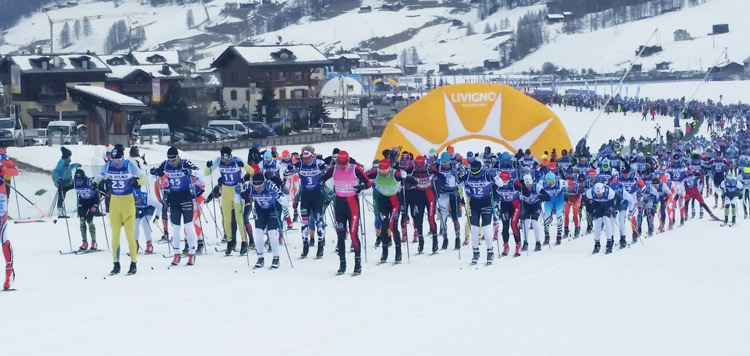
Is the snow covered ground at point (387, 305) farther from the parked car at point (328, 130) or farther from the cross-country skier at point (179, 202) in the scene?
the parked car at point (328, 130)

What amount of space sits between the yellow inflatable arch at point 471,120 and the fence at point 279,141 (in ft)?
73.6

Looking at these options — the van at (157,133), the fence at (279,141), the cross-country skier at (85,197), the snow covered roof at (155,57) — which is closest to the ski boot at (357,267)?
the cross-country skier at (85,197)

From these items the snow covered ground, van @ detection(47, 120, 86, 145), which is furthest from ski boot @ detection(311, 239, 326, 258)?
van @ detection(47, 120, 86, 145)

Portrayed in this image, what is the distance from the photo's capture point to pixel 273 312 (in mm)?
11930

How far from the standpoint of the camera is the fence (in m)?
52.7

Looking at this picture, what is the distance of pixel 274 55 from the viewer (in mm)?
83250

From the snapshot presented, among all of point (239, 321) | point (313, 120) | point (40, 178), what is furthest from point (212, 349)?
point (313, 120)

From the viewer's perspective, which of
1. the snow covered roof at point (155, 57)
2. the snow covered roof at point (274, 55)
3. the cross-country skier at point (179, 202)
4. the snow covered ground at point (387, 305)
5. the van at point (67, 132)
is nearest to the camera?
the snow covered ground at point (387, 305)

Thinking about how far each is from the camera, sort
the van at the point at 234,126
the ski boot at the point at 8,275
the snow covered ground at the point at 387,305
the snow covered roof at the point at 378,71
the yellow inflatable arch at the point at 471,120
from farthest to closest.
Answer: the snow covered roof at the point at 378,71
the van at the point at 234,126
the yellow inflatable arch at the point at 471,120
the ski boot at the point at 8,275
the snow covered ground at the point at 387,305

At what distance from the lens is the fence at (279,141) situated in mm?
52656

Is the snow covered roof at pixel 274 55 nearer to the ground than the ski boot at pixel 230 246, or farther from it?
farther from it

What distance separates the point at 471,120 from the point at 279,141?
2794 cm

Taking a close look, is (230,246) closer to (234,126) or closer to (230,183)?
(230,183)

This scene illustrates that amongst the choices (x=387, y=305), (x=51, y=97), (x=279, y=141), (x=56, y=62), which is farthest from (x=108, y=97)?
(x=387, y=305)
